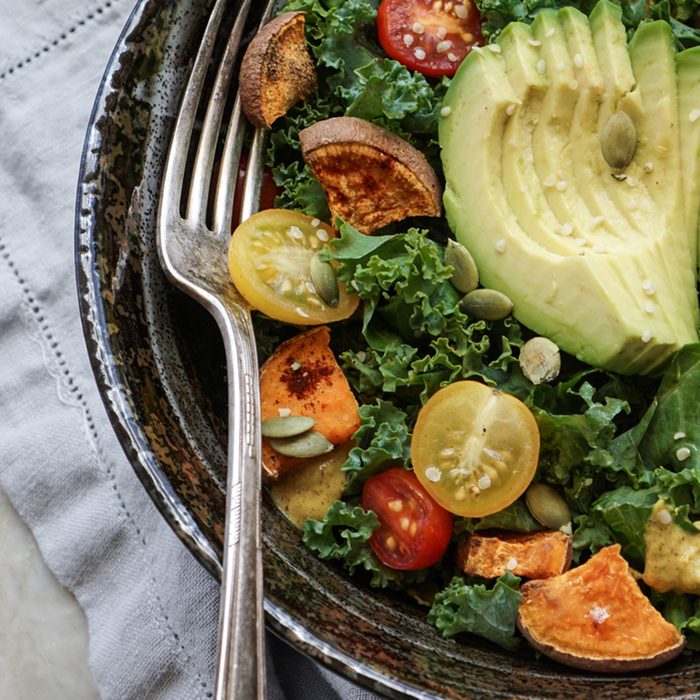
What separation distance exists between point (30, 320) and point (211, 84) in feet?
3.23

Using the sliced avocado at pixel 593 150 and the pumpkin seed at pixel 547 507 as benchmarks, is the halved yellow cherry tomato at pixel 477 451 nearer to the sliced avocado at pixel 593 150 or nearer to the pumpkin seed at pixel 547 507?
the pumpkin seed at pixel 547 507

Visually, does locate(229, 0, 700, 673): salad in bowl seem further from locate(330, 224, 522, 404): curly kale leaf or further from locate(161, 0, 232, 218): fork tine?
locate(161, 0, 232, 218): fork tine

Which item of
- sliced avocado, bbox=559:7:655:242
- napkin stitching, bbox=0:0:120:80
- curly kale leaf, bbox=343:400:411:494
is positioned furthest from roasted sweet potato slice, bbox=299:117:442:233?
napkin stitching, bbox=0:0:120:80

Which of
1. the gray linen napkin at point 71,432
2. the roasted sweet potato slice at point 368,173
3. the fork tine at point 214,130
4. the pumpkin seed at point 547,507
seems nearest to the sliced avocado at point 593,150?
the roasted sweet potato slice at point 368,173

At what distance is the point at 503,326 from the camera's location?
85.6 inches

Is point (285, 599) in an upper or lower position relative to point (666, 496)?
upper

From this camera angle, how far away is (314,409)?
2.13 m

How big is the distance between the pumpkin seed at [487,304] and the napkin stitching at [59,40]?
156 cm

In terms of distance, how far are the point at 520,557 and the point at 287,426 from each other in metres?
0.58

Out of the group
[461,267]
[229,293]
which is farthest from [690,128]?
[229,293]

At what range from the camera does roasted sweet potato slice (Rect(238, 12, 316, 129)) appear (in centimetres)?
223

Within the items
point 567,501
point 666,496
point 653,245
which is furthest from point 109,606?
point 653,245

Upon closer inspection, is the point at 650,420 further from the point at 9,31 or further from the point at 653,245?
the point at 9,31

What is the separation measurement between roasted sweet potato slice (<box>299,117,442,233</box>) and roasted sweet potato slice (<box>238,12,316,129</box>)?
0.45 ft
